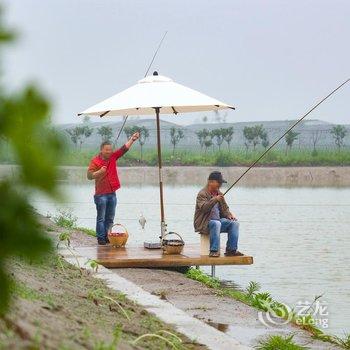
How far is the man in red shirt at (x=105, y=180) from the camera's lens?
1283cm

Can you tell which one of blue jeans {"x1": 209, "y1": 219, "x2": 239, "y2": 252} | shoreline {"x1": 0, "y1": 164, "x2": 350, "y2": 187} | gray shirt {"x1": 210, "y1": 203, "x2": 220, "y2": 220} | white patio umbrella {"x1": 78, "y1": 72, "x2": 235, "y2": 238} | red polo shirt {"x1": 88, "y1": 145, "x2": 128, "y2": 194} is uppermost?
white patio umbrella {"x1": 78, "y1": 72, "x2": 235, "y2": 238}

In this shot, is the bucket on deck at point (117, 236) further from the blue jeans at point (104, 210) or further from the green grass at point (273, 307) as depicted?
the green grass at point (273, 307)

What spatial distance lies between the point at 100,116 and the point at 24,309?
925 cm

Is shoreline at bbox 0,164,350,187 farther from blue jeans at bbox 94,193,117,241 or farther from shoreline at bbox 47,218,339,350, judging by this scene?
shoreline at bbox 47,218,339,350

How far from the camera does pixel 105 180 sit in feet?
43.0

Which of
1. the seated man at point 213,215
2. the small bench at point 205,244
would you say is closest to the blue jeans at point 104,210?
the small bench at point 205,244

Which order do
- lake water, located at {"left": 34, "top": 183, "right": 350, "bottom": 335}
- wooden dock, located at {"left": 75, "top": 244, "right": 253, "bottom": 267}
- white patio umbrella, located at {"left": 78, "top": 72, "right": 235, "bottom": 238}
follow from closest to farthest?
wooden dock, located at {"left": 75, "top": 244, "right": 253, "bottom": 267}, lake water, located at {"left": 34, "top": 183, "right": 350, "bottom": 335}, white patio umbrella, located at {"left": 78, "top": 72, "right": 235, "bottom": 238}

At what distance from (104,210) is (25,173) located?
1105 centimetres

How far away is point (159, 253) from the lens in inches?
475

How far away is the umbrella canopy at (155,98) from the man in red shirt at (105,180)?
431 millimetres

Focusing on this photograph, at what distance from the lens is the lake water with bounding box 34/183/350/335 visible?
11680 mm

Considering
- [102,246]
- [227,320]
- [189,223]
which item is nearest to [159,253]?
[102,246]

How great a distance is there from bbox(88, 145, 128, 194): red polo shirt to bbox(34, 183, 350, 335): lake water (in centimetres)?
94

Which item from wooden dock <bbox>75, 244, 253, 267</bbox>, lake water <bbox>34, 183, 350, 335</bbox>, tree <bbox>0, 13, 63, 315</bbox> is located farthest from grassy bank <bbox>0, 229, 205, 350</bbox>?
wooden dock <bbox>75, 244, 253, 267</bbox>
